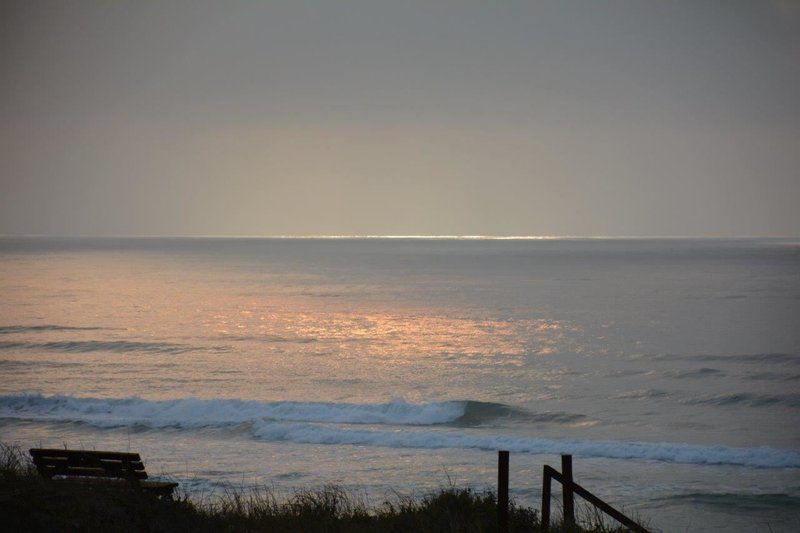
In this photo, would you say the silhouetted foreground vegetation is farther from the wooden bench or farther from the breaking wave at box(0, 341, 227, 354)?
the breaking wave at box(0, 341, 227, 354)

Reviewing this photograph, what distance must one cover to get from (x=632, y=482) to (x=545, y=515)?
948cm

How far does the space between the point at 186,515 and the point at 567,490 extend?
20.0 feet

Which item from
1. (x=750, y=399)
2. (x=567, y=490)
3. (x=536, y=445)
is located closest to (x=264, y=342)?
(x=536, y=445)

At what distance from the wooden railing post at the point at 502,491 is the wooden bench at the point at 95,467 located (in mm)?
5767

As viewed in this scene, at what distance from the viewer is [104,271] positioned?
4978 inches

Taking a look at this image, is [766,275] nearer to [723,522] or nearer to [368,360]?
[368,360]

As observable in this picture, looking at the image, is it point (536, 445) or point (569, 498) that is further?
point (536, 445)

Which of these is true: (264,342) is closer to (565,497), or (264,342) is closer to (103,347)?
(103,347)

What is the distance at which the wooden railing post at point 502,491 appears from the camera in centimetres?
1166

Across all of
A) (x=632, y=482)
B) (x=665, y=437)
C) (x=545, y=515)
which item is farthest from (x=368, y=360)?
(x=545, y=515)

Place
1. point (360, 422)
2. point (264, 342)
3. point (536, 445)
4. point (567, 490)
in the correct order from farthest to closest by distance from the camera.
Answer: point (264, 342) → point (360, 422) → point (536, 445) → point (567, 490)

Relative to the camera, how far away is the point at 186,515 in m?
13.6

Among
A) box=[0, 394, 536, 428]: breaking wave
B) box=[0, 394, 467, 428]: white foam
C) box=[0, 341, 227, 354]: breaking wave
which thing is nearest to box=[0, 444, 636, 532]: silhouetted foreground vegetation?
box=[0, 394, 536, 428]: breaking wave

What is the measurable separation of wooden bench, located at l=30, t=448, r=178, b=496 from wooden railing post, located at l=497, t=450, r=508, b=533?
227 inches
